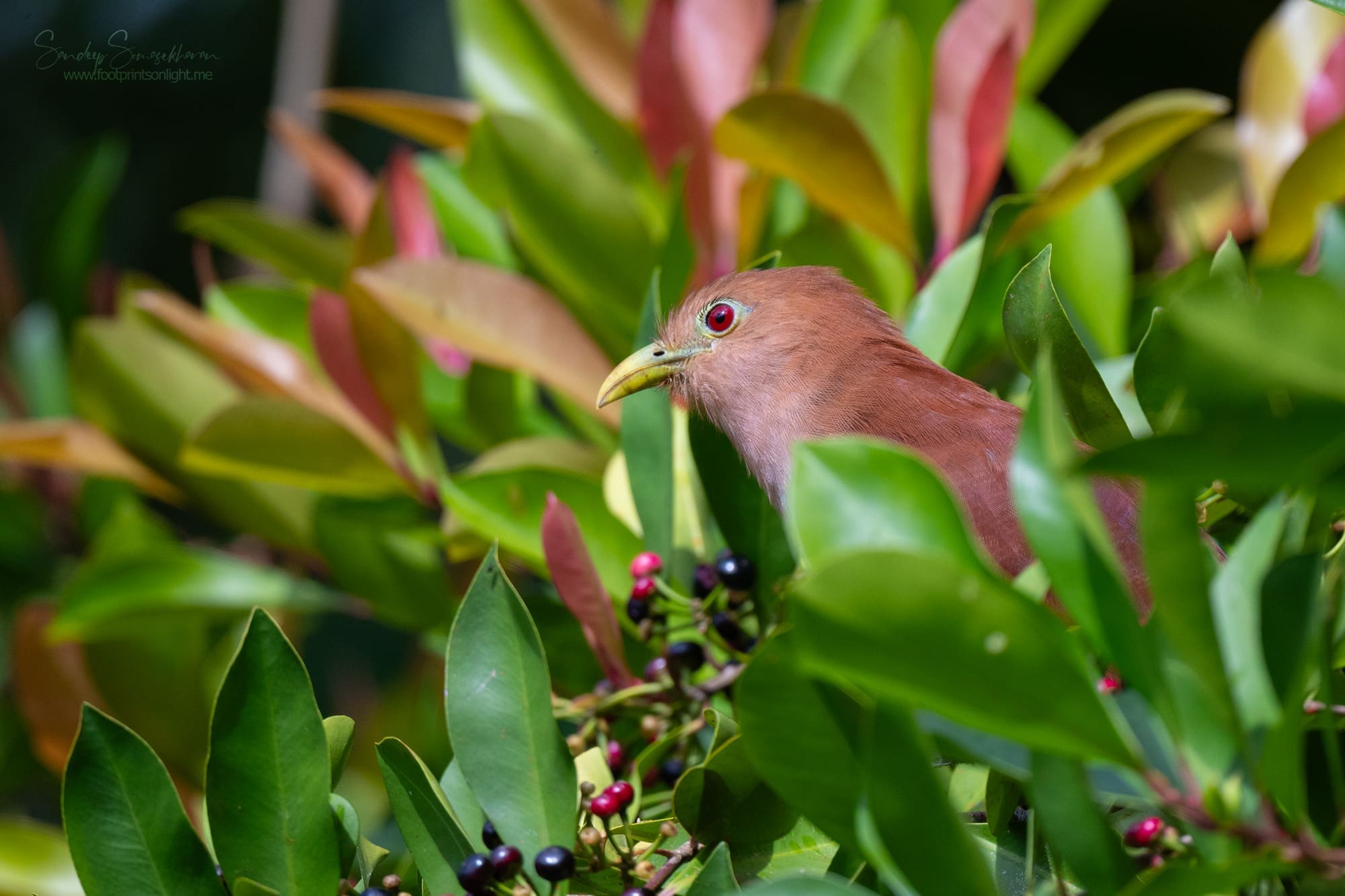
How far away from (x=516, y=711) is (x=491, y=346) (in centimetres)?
88

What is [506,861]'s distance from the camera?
3.85ft

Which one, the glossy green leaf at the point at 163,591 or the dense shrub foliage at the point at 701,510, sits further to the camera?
the glossy green leaf at the point at 163,591

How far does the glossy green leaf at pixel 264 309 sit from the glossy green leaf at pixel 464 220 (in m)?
0.36

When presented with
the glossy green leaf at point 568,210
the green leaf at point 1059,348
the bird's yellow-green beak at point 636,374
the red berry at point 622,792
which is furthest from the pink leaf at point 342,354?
the green leaf at point 1059,348

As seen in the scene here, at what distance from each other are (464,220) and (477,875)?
1829mm

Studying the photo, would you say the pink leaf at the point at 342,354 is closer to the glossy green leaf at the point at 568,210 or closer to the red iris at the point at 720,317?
the glossy green leaf at the point at 568,210

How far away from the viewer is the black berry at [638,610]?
1616mm

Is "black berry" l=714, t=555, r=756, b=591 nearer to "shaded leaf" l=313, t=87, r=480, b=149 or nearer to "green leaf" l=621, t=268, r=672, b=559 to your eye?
"green leaf" l=621, t=268, r=672, b=559

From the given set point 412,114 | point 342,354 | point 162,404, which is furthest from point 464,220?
point 162,404

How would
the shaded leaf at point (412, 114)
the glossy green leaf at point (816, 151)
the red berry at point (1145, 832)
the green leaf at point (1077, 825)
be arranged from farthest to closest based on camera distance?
the shaded leaf at point (412, 114)
the glossy green leaf at point (816, 151)
the red berry at point (1145, 832)
the green leaf at point (1077, 825)

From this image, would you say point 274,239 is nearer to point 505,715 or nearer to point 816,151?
point 816,151

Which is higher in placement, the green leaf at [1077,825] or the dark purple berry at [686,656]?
the green leaf at [1077,825]

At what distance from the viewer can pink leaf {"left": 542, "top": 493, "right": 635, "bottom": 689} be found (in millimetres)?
1481

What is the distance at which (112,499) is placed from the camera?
314 cm
